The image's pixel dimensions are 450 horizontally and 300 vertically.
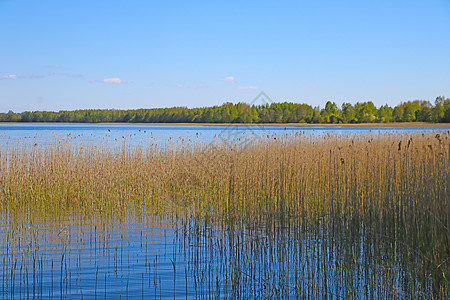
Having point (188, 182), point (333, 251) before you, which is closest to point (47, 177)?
point (188, 182)

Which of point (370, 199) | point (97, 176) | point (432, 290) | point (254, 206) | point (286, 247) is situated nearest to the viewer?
point (432, 290)

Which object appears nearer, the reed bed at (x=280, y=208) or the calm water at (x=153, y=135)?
the reed bed at (x=280, y=208)

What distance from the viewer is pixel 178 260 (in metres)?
4.50

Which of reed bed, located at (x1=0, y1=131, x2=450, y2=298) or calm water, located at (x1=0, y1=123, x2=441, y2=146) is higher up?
calm water, located at (x1=0, y1=123, x2=441, y2=146)

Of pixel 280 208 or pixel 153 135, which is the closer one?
pixel 280 208

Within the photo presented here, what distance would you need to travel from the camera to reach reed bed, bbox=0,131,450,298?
3.72 meters

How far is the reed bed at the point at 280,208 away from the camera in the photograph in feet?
12.2

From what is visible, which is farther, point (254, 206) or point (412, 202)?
point (254, 206)

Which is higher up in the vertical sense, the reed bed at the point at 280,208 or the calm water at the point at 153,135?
the calm water at the point at 153,135

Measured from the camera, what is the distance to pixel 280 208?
5625mm

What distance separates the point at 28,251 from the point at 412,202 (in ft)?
14.9

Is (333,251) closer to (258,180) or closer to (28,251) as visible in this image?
(258,180)

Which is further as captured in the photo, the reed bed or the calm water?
the calm water

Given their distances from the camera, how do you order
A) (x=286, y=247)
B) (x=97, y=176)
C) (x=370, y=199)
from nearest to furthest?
1. (x=286, y=247)
2. (x=370, y=199)
3. (x=97, y=176)
